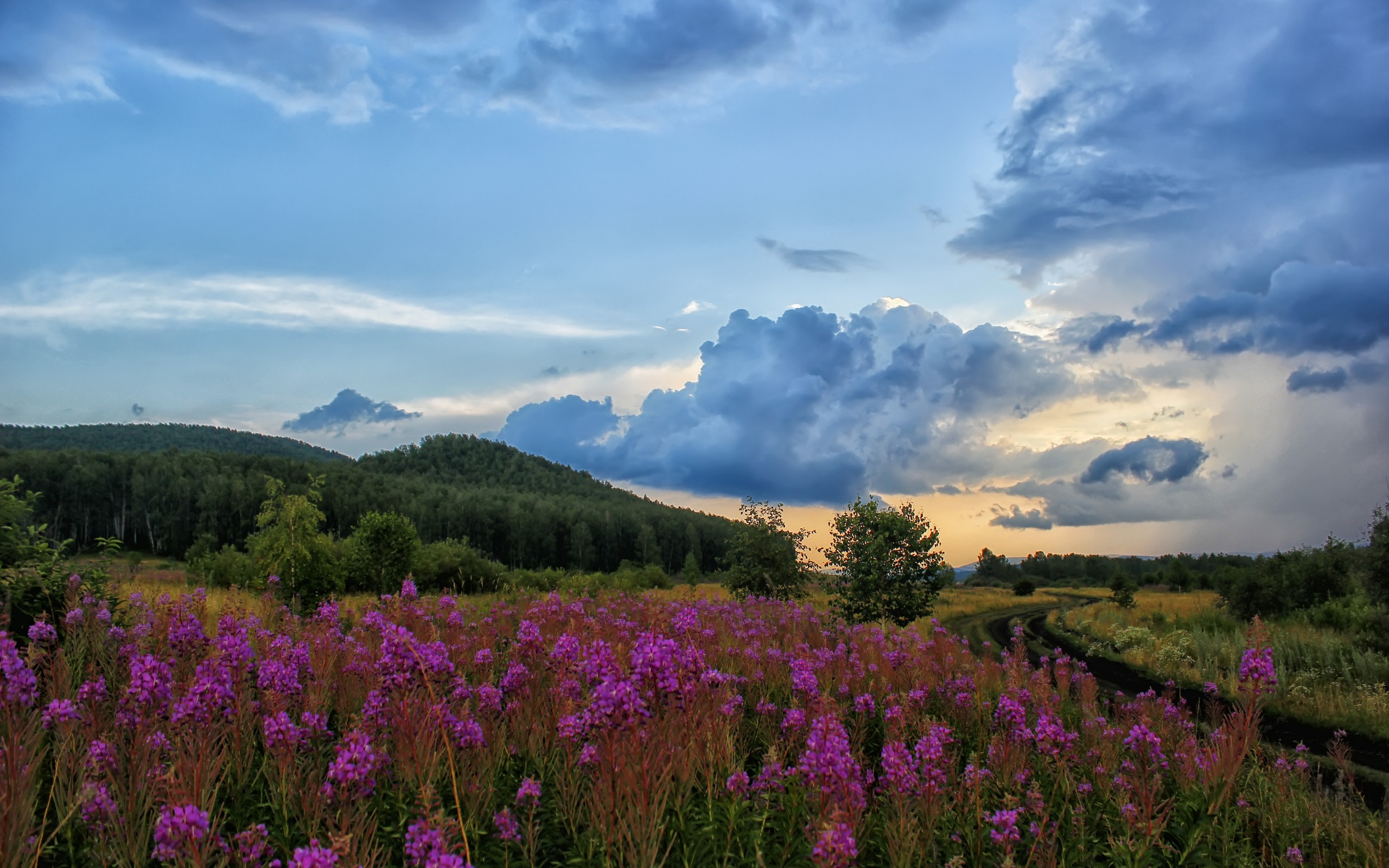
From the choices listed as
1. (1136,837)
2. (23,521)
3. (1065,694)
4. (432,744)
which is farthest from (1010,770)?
(23,521)

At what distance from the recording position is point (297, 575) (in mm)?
22672

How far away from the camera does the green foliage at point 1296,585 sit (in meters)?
34.2

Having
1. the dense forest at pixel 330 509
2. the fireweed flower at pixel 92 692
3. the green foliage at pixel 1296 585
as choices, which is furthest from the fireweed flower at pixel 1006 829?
the dense forest at pixel 330 509

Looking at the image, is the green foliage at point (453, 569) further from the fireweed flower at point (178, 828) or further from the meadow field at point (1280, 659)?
the fireweed flower at point (178, 828)

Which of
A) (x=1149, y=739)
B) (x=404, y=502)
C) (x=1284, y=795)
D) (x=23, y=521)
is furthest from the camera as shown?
(x=404, y=502)

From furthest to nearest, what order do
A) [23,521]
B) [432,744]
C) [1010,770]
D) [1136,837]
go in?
1. [23,521]
2. [1010,770]
3. [1136,837]
4. [432,744]

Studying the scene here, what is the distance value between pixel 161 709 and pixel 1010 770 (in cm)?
611

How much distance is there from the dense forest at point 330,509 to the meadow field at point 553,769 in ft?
230

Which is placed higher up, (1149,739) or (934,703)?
(1149,739)

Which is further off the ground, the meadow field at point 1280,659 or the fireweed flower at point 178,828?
the fireweed flower at point 178,828

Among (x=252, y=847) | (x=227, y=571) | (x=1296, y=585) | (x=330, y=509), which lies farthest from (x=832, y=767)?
(x=330, y=509)

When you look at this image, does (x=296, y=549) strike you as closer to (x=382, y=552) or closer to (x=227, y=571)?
(x=382, y=552)

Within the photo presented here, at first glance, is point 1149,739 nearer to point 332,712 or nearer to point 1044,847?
point 1044,847

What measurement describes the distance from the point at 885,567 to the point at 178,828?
21248mm
